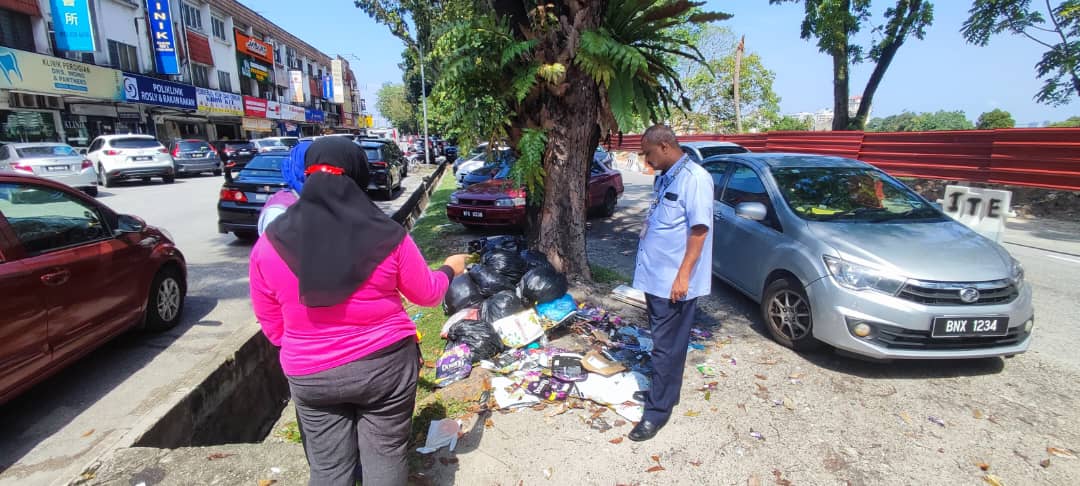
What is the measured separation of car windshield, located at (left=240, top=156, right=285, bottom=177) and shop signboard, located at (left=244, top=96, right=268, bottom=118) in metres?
31.7

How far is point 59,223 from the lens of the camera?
12.8ft

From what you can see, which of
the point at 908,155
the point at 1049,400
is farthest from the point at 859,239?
the point at 908,155

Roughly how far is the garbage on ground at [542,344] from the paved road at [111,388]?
2.07m

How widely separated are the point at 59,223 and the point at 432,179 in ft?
57.4

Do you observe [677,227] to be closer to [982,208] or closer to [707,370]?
[707,370]

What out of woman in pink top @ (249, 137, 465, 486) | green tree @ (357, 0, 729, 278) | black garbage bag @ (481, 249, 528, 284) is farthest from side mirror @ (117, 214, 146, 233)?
woman in pink top @ (249, 137, 465, 486)

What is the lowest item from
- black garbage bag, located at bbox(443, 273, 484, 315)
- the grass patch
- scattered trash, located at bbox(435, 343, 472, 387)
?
scattered trash, located at bbox(435, 343, 472, 387)

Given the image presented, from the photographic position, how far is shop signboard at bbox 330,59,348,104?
5997 cm

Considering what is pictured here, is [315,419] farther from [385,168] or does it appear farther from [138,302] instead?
[385,168]

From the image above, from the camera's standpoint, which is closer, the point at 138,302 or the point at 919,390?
the point at 919,390

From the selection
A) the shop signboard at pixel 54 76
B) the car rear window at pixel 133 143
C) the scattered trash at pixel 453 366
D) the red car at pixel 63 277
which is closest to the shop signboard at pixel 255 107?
the shop signboard at pixel 54 76

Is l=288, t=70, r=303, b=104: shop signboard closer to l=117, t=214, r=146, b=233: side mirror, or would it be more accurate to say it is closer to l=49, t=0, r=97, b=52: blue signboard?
l=49, t=0, r=97, b=52: blue signboard

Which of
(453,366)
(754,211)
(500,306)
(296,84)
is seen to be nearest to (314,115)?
(296,84)

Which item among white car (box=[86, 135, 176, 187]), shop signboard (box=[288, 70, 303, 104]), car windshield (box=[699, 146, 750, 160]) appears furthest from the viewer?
shop signboard (box=[288, 70, 303, 104])
